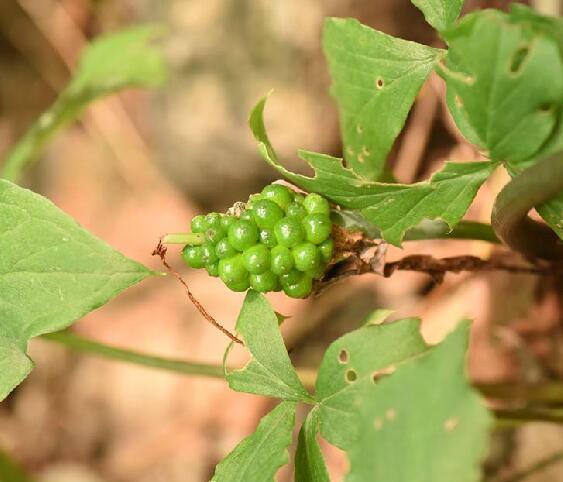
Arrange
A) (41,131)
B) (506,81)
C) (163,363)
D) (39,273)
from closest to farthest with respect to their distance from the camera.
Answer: (506,81) < (39,273) < (163,363) < (41,131)

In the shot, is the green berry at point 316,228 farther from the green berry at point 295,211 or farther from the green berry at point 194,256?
the green berry at point 194,256

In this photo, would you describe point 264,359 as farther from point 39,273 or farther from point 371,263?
point 39,273

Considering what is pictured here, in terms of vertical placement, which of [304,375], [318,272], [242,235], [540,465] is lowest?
[540,465]

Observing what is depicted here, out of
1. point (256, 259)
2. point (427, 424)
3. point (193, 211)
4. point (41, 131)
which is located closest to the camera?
point (427, 424)

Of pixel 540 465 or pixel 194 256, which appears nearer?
pixel 194 256

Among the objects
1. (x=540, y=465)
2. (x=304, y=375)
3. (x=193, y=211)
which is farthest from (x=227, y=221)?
(x=193, y=211)

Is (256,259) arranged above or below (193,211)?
above

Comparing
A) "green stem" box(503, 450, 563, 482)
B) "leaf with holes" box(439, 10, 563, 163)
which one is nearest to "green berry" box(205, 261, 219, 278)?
"leaf with holes" box(439, 10, 563, 163)
